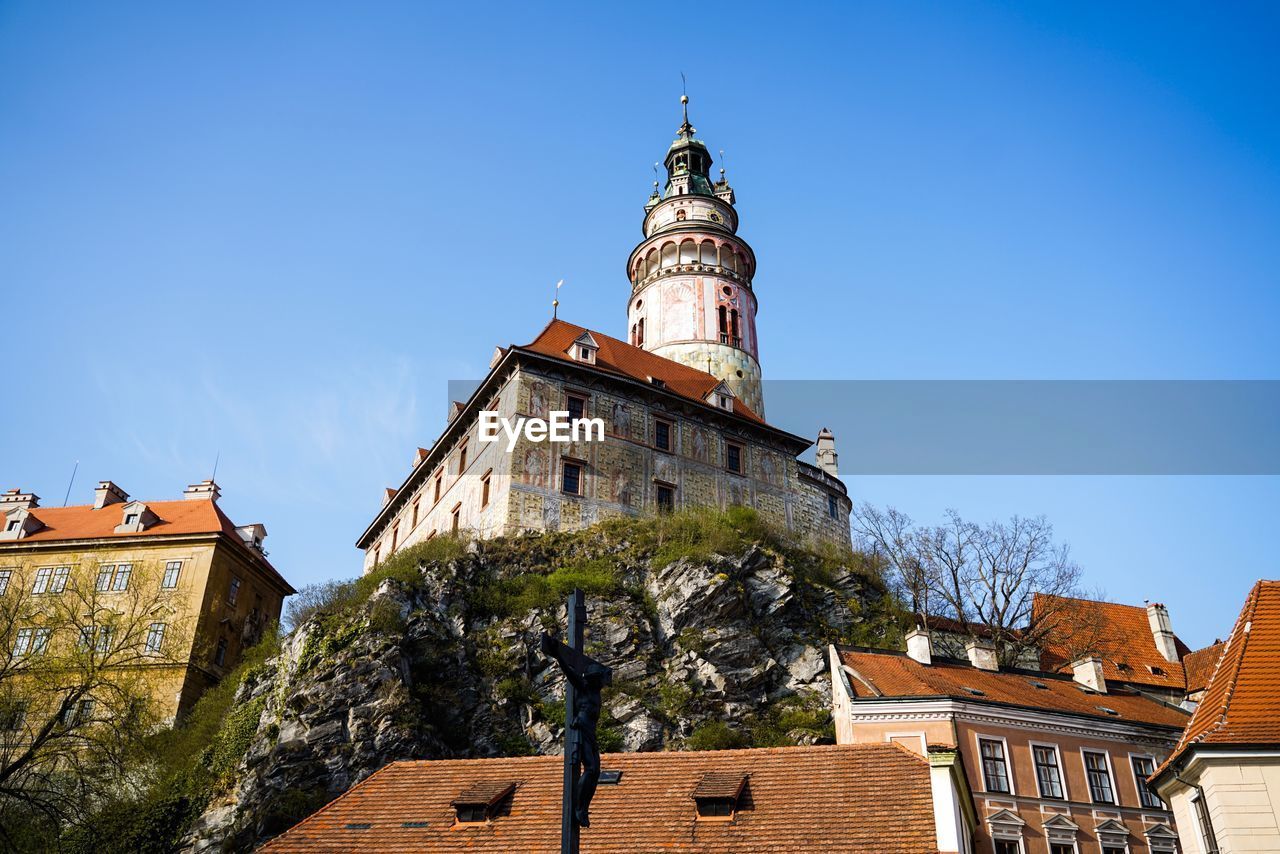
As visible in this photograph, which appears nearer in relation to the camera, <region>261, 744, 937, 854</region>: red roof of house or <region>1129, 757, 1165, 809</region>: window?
<region>261, 744, 937, 854</region>: red roof of house

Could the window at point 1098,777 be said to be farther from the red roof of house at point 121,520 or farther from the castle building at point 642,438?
the red roof of house at point 121,520

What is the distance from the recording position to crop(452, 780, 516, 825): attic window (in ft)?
64.2

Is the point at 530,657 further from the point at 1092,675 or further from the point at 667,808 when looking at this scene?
the point at 1092,675

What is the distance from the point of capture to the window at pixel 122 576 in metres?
44.0

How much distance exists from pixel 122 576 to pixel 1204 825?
4037 centimetres

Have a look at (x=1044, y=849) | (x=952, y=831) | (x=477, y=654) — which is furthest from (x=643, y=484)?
(x=952, y=831)

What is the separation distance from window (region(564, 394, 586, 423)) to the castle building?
5 centimetres

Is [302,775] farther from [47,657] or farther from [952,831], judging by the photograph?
[952,831]

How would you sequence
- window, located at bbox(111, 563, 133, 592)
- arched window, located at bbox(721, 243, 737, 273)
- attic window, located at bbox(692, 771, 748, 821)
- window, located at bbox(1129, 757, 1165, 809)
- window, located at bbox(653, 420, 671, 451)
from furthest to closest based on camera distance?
1. arched window, located at bbox(721, 243, 737, 273)
2. window, located at bbox(653, 420, 671, 451)
3. window, located at bbox(111, 563, 133, 592)
4. window, located at bbox(1129, 757, 1165, 809)
5. attic window, located at bbox(692, 771, 748, 821)

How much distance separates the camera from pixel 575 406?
42875mm

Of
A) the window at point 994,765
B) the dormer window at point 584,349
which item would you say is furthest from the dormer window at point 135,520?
the window at point 994,765

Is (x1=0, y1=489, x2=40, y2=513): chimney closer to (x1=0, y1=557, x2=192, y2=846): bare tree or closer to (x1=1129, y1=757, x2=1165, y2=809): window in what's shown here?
(x1=0, y1=557, x2=192, y2=846): bare tree

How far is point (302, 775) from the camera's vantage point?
28734mm

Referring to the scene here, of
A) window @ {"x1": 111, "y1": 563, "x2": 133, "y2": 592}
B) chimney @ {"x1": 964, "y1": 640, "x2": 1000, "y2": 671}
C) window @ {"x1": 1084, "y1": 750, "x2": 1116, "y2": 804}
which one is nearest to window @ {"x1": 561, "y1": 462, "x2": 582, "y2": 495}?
chimney @ {"x1": 964, "y1": 640, "x2": 1000, "y2": 671}
